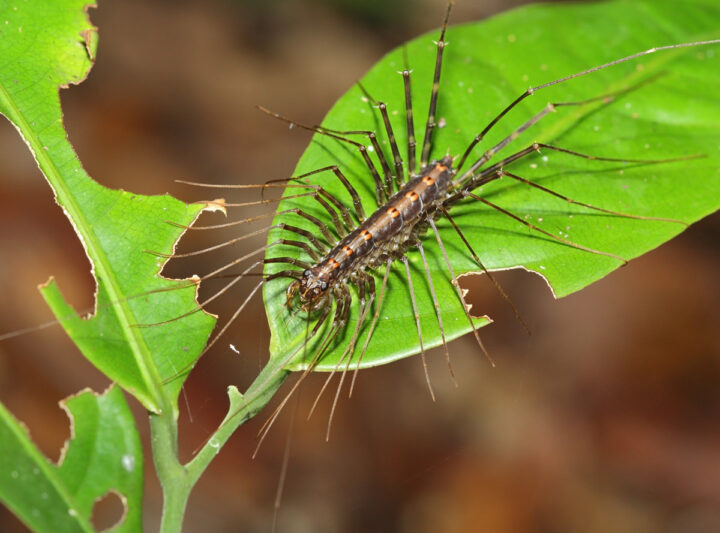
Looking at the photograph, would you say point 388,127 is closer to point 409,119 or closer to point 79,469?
point 409,119

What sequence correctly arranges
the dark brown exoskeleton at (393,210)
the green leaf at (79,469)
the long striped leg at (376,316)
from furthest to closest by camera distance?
the dark brown exoskeleton at (393,210) → the long striped leg at (376,316) → the green leaf at (79,469)

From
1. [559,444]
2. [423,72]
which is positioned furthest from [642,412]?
[423,72]

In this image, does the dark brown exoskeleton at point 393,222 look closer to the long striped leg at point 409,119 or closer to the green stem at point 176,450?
the long striped leg at point 409,119

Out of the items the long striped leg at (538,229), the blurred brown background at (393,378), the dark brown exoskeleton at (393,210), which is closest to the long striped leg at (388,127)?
the dark brown exoskeleton at (393,210)

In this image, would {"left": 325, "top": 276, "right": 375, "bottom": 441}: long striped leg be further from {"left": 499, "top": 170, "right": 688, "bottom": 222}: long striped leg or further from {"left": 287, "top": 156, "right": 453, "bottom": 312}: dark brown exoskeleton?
{"left": 499, "top": 170, "right": 688, "bottom": 222}: long striped leg

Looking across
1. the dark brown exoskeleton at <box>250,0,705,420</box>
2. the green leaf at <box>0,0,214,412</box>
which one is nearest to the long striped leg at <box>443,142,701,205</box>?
the dark brown exoskeleton at <box>250,0,705,420</box>

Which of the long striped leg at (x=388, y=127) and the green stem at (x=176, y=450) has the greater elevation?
the long striped leg at (x=388, y=127)
